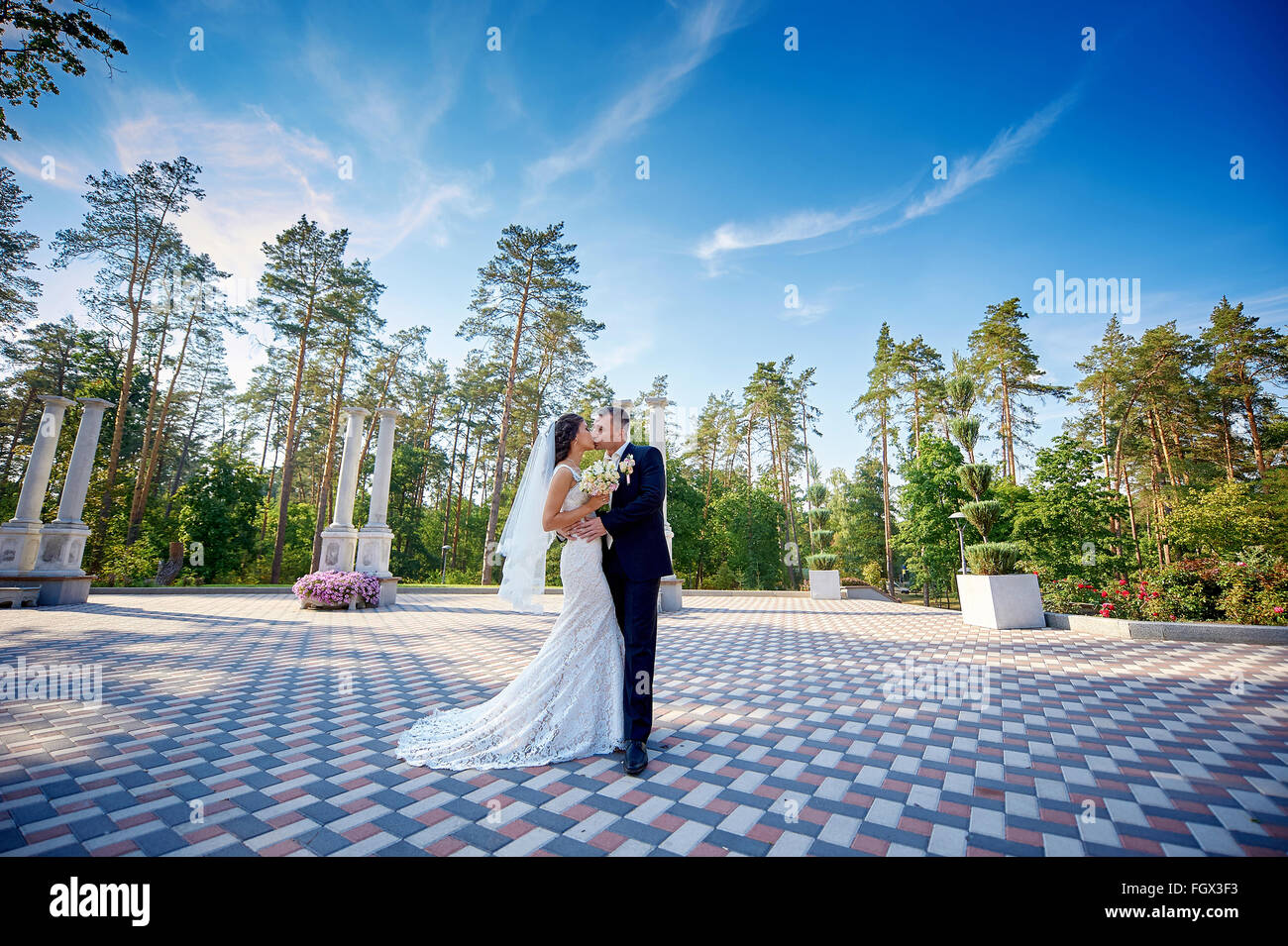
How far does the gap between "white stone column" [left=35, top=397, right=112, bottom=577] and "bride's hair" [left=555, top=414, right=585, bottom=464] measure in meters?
16.6

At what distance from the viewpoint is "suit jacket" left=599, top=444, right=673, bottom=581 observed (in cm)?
342

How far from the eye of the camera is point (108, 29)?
668cm

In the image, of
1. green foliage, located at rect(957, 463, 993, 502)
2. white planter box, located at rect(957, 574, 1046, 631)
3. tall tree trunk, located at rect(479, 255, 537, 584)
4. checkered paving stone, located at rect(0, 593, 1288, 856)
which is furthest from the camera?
tall tree trunk, located at rect(479, 255, 537, 584)

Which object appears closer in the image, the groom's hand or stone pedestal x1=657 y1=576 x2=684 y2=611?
the groom's hand

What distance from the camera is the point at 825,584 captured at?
56.2ft

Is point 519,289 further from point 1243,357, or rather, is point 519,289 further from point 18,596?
point 1243,357

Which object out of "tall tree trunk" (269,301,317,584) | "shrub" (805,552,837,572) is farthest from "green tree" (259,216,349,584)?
"shrub" (805,552,837,572)

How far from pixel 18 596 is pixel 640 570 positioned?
57.9 feet

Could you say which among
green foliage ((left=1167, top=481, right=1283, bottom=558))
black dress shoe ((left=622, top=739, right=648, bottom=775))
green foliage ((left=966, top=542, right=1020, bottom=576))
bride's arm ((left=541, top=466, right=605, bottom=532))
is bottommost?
black dress shoe ((left=622, top=739, right=648, bottom=775))

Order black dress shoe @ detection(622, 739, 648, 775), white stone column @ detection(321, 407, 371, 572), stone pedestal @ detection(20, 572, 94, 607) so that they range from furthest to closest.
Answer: white stone column @ detection(321, 407, 371, 572)
stone pedestal @ detection(20, 572, 94, 607)
black dress shoe @ detection(622, 739, 648, 775)

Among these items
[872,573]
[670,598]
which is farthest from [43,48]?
[872,573]

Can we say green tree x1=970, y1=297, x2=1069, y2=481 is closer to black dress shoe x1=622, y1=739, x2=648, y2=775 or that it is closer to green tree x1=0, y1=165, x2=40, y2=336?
black dress shoe x1=622, y1=739, x2=648, y2=775

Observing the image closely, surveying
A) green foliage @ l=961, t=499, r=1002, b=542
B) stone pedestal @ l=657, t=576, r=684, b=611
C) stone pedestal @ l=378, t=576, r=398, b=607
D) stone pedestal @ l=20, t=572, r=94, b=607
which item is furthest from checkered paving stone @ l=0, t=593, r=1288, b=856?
stone pedestal @ l=20, t=572, r=94, b=607

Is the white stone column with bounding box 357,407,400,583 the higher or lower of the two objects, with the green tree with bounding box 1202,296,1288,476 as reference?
lower
